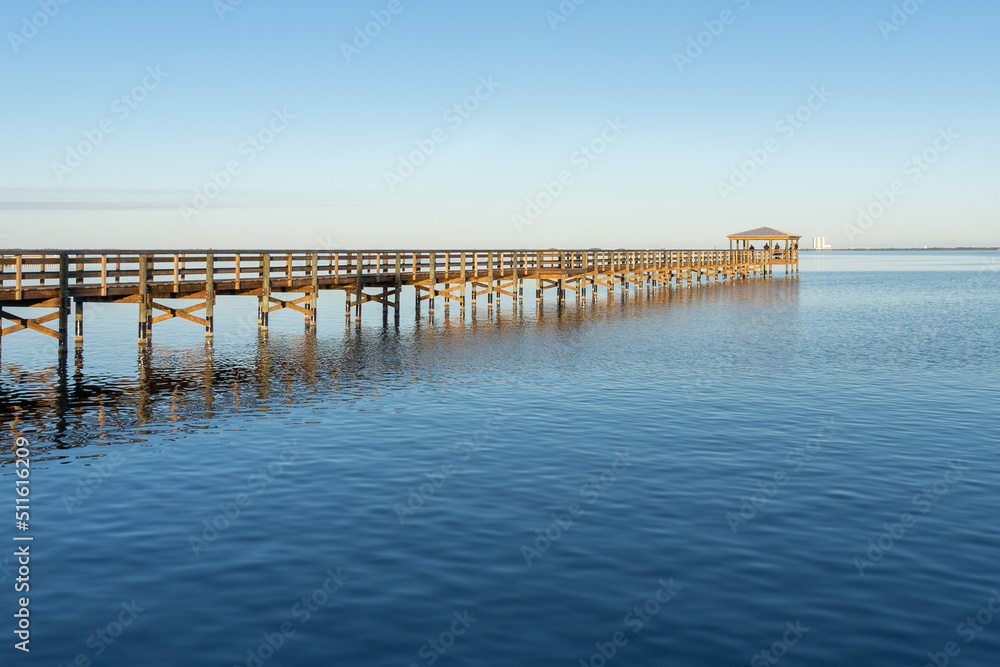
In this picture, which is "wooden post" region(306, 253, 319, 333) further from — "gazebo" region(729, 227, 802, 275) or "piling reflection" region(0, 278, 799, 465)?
"gazebo" region(729, 227, 802, 275)

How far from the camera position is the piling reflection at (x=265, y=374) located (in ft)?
56.3

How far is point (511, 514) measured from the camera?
1077 cm

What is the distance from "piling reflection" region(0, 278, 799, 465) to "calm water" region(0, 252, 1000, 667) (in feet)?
0.55

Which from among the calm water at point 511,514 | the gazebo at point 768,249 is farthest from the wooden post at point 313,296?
the gazebo at point 768,249

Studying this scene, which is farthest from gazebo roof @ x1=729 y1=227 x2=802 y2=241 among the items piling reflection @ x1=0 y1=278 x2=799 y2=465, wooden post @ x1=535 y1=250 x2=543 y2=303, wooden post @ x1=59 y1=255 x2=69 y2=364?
wooden post @ x1=59 y1=255 x2=69 y2=364

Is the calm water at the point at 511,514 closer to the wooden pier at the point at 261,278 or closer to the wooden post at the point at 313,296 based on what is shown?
the wooden pier at the point at 261,278

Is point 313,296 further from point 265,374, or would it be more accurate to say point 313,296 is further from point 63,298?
point 265,374

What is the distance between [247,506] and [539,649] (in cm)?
523

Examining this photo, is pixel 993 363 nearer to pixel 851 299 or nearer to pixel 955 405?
pixel 955 405

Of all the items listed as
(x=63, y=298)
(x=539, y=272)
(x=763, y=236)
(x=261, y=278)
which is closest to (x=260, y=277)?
(x=261, y=278)

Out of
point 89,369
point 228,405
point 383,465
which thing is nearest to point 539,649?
point 383,465

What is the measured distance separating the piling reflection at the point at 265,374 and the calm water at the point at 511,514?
→ 6.6 inches

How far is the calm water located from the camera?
24.2 ft

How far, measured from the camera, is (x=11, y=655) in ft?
22.7
